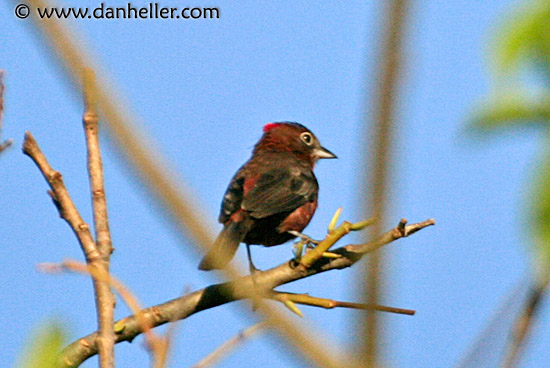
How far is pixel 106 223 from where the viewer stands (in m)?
3.29

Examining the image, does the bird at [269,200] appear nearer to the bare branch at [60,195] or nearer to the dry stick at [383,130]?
the bare branch at [60,195]

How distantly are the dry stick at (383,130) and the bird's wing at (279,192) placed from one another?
5.35 meters

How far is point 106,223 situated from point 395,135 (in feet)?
8.22

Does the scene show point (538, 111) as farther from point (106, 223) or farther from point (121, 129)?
point (106, 223)

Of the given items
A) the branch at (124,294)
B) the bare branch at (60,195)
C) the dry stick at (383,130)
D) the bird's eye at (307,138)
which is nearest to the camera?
the dry stick at (383,130)

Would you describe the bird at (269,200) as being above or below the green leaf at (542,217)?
below

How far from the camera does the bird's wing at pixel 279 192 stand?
6.43m

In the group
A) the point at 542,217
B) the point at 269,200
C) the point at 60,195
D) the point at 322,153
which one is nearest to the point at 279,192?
the point at 269,200

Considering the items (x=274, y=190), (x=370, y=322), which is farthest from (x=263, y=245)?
(x=370, y=322)

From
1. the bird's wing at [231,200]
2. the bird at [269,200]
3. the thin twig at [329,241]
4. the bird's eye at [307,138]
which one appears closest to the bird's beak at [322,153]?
the bird's eye at [307,138]

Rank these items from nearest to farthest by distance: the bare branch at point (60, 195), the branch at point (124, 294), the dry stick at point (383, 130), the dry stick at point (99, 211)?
the dry stick at point (383, 130)
the branch at point (124, 294)
the dry stick at point (99, 211)
the bare branch at point (60, 195)

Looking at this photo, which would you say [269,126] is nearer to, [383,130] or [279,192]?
[279,192]

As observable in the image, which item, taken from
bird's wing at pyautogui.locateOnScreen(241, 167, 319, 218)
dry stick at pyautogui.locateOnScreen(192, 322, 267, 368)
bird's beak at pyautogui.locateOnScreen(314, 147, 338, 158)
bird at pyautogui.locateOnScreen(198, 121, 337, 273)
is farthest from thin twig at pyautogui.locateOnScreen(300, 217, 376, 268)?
bird's beak at pyautogui.locateOnScreen(314, 147, 338, 158)

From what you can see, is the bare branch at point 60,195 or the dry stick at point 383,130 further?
the bare branch at point 60,195
